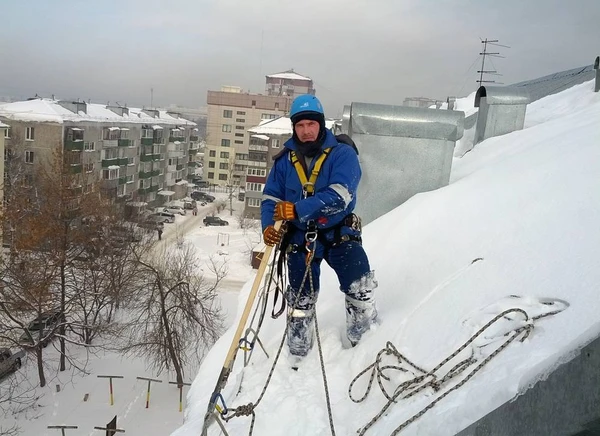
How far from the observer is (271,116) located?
2115 inches

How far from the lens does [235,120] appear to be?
54.0 metres

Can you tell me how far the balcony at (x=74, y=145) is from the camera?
29.1m

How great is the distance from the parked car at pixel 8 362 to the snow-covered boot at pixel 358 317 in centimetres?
1736

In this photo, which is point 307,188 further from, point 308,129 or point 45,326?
point 45,326

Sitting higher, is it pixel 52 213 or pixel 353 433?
pixel 353 433

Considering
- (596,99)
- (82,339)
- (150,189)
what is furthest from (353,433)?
(150,189)

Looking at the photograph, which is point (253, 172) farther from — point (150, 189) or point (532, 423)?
point (532, 423)

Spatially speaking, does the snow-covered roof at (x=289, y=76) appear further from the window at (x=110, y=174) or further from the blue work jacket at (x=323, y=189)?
the blue work jacket at (x=323, y=189)

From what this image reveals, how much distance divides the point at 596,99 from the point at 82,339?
19.2 metres

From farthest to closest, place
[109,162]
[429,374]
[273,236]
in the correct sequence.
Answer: [109,162] < [273,236] < [429,374]

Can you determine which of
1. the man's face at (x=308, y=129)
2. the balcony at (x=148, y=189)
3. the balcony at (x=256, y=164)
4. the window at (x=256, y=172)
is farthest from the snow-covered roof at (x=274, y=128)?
the man's face at (x=308, y=129)

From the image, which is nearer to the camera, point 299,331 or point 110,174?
point 299,331

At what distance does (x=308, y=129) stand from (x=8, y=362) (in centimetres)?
1849

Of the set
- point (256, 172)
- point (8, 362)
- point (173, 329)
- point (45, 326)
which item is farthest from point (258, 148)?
point (8, 362)
